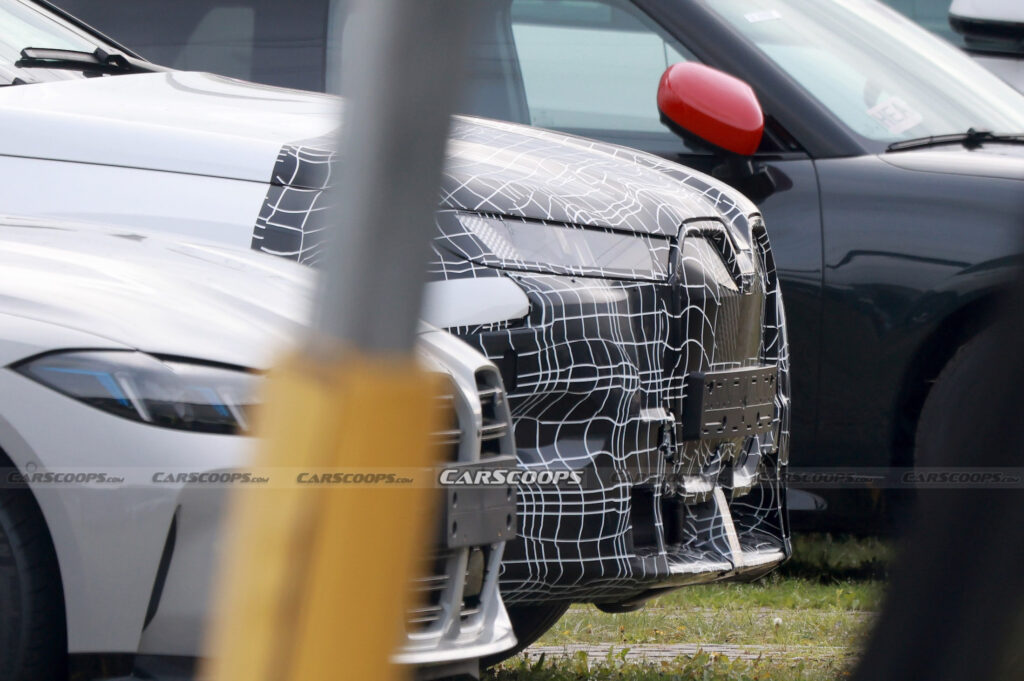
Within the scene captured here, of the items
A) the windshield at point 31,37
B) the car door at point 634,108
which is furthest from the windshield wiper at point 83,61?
the car door at point 634,108

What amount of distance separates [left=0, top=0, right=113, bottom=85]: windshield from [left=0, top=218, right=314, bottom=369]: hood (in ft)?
3.68

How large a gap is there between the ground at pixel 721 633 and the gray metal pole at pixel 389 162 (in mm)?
2395

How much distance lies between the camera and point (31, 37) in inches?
160

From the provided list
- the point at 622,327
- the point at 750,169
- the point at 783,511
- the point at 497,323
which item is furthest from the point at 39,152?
the point at 750,169

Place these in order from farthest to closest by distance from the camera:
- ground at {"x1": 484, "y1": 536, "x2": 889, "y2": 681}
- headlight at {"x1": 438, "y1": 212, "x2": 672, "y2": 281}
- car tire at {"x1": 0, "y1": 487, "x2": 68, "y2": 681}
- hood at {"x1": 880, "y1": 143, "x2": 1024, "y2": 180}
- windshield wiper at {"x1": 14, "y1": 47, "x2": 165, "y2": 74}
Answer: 1. hood at {"x1": 880, "y1": 143, "x2": 1024, "y2": 180}
2. windshield wiper at {"x1": 14, "y1": 47, "x2": 165, "y2": 74}
3. ground at {"x1": 484, "y1": 536, "x2": 889, "y2": 681}
4. headlight at {"x1": 438, "y1": 212, "x2": 672, "y2": 281}
5. car tire at {"x1": 0, "y1": 487, "x2": 68, "y2": 681}

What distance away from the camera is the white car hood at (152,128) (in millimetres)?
3219

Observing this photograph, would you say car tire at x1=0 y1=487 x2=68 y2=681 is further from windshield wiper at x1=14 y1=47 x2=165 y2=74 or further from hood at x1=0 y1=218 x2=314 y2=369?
windshield wiper at x1=14 y1=47 x2=165 y2=74

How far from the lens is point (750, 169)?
4684 mm

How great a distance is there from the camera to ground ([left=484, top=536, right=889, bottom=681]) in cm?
→ 368

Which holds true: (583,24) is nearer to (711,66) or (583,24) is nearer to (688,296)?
(711,66)

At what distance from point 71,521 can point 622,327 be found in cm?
131

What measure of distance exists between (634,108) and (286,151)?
193 centimetres

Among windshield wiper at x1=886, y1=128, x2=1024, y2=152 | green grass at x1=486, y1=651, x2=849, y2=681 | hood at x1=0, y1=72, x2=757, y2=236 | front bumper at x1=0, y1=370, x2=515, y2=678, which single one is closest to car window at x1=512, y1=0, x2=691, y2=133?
windshield wiper at x1=886, y1=128, x2=1024, y2=152

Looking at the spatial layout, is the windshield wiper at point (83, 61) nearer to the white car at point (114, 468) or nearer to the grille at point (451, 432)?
the white car at point (114, 468)
